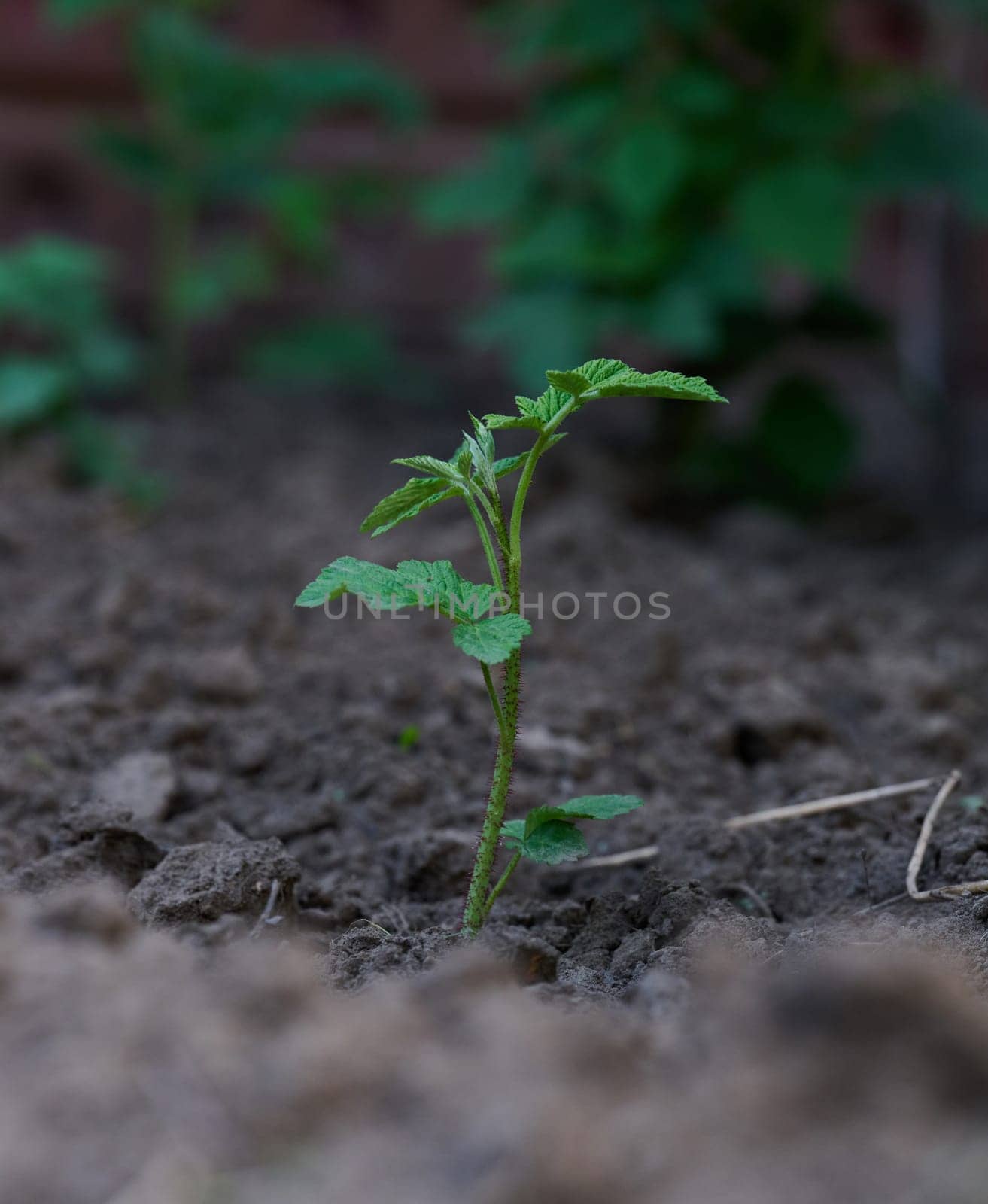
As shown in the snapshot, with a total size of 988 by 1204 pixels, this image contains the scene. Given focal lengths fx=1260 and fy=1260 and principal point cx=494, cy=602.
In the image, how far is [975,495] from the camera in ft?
11.7

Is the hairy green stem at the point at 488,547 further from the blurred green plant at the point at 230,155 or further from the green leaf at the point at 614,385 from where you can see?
the blurred green plant at the point at 230,155

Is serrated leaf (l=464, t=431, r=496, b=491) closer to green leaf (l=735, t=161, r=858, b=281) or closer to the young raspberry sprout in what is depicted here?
the young raspberry sprout

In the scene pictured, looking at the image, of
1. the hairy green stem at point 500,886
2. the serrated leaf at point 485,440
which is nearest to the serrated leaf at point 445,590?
the serrated leaf at point 485,440

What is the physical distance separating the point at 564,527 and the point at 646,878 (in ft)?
4.58

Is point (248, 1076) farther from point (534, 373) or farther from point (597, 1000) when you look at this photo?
point (534, 373)

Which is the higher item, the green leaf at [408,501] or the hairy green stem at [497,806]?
the green leaf at [408,501]

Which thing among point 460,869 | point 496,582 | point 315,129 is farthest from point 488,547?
point 315,129

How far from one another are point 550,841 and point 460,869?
0.28 meters

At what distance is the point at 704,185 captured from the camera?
9.67ft

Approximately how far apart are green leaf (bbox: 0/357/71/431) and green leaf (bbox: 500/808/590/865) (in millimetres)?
2008

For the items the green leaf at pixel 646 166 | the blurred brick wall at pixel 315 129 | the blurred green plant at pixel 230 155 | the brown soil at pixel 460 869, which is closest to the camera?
the brown soil at pixel 460 869

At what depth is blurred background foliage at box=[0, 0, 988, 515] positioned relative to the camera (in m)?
2.78

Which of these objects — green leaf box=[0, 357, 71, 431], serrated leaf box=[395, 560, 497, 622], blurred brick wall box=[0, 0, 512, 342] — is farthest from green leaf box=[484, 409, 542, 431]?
blurred brick wall box=[0, 0, 512, 342]

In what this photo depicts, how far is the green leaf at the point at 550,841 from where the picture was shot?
1.12 meters
